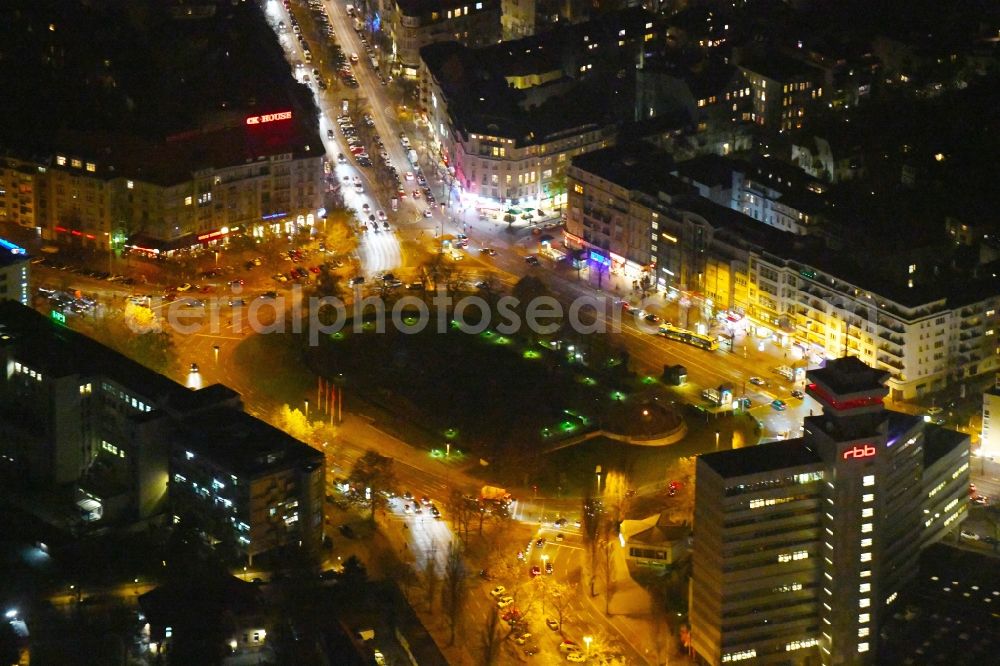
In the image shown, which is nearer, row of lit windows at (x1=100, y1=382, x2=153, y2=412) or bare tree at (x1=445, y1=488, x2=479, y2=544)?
bare tree at (x1=445, y1=488, x2=479, y2=544)

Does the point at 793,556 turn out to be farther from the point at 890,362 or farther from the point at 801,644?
the point at 890,362

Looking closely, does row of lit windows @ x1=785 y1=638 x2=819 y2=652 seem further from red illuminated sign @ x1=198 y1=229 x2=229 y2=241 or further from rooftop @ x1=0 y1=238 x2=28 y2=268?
red illuminated sign @ x1=198 y1=229 x2=229 y2=241

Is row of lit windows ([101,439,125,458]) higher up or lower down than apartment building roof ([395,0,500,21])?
lower down

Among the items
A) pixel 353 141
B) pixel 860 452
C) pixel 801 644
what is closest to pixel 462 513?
pixel 801 644

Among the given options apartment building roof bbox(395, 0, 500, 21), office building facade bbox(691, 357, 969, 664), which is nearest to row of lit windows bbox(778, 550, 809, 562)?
office building facade bbox(691, 357, 969, 664)

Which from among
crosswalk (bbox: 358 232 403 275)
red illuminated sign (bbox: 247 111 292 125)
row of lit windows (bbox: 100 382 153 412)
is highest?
red illuminated sign (bbox: 247 111 292 125)

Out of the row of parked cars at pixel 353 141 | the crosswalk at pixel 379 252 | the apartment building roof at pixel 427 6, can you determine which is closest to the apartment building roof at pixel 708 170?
the crosswalk at pixel 379 252

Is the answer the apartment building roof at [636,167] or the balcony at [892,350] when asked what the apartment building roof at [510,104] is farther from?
the balcony at [892,350]
